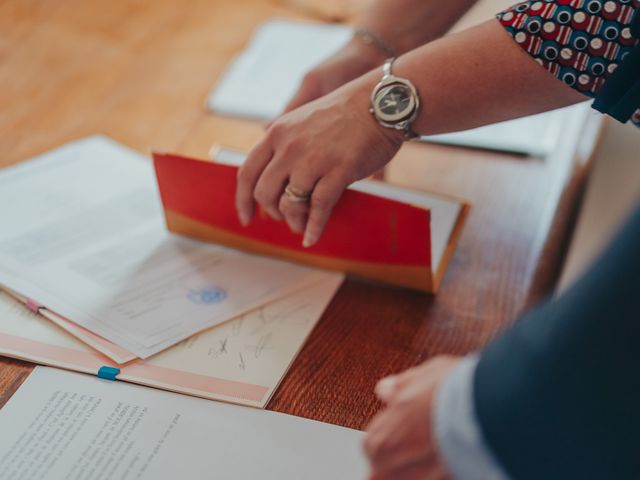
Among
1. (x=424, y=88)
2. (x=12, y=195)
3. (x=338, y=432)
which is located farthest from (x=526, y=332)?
(x=12, y=195)

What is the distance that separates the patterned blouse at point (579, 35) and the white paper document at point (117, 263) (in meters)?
0.35

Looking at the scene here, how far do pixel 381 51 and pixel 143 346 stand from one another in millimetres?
512

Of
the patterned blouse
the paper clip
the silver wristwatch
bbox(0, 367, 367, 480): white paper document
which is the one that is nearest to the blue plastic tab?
bbox(0, 367, 367, 480): white paper document

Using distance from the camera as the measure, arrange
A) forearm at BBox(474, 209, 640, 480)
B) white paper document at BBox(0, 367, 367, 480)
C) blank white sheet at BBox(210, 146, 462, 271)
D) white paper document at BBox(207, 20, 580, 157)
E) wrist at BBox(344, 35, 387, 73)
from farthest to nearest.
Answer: white paper document at BBox(207, 20, 580, 157)
wrist at BBox(344, 35, 387, 73)
blank white sheet at BBox(210, 146, 462, 271)
white paper document at BBox(0, 367, 367, 480)
forearm at BBox(474, 209, 640, 480)

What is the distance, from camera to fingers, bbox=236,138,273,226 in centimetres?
78

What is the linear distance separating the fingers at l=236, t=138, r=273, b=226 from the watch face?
135 millimetres

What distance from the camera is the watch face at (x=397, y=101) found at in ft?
2.41

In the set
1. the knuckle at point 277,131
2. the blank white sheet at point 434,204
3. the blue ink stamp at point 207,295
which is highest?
the knuckle at point 277,131

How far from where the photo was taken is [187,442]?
63 centimetres

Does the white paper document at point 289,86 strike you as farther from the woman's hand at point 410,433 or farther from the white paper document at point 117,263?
the woman's hand at point 410,433

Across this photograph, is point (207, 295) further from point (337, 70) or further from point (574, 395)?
point (574, 395)

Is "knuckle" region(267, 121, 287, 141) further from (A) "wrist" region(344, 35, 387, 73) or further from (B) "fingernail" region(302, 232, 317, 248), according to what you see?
A: (A) "wrist" region(344, 35, 387, 73)

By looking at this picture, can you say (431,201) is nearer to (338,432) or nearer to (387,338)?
(387,338)

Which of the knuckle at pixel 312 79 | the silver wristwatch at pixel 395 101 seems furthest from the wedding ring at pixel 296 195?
the knuckle at pixel 312 79
